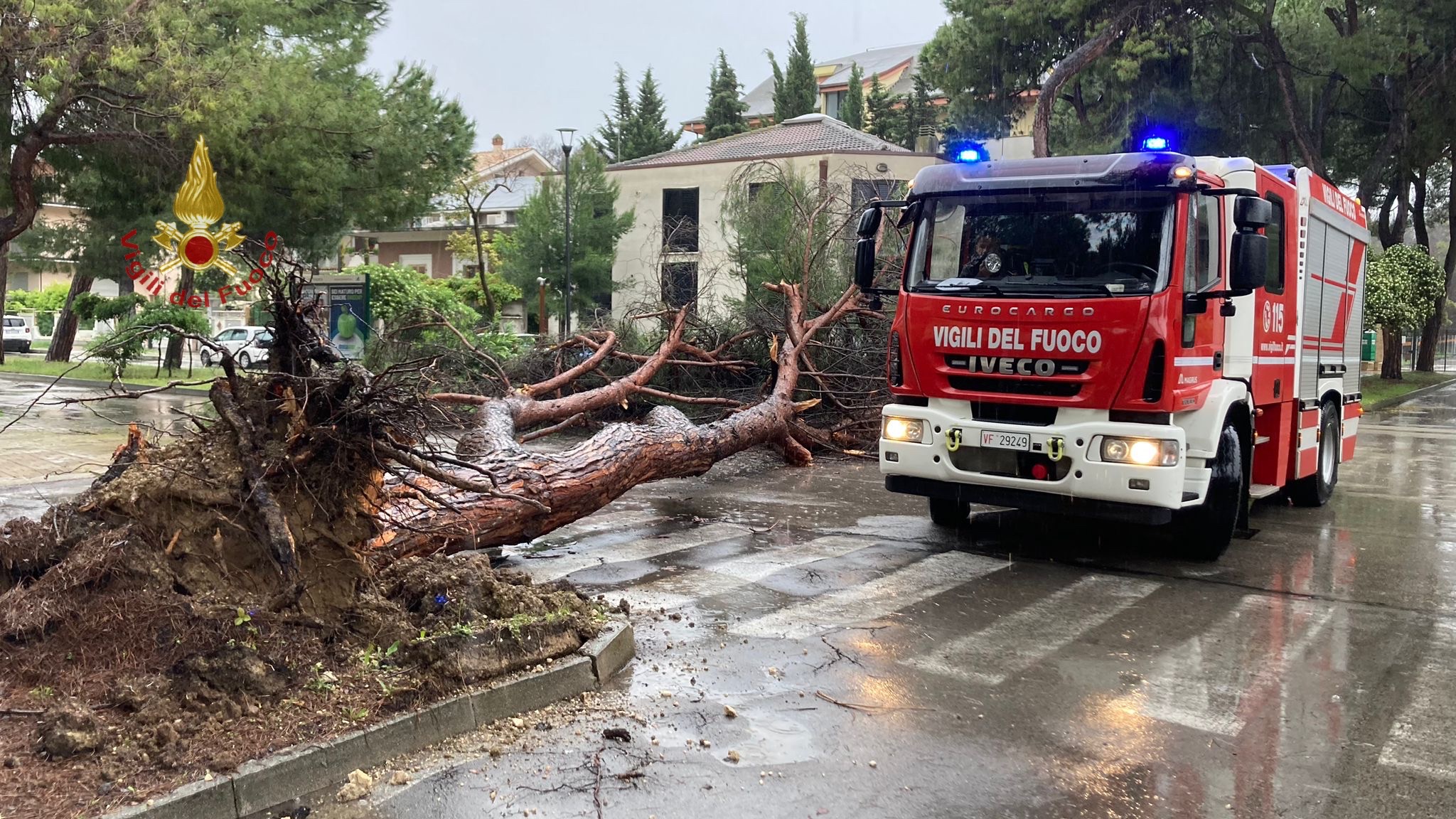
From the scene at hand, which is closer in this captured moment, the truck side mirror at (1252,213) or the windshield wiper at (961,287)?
the truck side mirror at (1252,213)

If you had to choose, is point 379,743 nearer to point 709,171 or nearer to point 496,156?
point 709,171

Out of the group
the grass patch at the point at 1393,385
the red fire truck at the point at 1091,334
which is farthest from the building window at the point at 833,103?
the red fire truck at the point at 1091,334

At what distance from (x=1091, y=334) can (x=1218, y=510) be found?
186 cm

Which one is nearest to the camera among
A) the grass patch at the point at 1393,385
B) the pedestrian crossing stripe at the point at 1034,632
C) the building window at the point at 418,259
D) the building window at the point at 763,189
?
the pedestrian crossing stripe at the point at 1034,632

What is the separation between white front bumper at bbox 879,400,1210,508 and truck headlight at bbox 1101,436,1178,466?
3 centimetres

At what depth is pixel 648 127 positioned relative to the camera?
62812 mm

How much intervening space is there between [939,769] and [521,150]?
67.7m

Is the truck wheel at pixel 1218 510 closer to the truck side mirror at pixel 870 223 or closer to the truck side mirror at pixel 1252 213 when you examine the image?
the truck side mirror at pixel 1252 213

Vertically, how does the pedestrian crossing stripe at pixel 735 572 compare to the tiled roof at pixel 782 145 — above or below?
below

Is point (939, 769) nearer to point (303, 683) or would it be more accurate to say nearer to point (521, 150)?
point (303, 683)

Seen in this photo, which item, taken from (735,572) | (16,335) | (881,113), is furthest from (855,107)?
(735,572)

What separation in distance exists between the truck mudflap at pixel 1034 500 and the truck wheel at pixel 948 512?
3.55 ft

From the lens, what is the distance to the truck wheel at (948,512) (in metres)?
9.23

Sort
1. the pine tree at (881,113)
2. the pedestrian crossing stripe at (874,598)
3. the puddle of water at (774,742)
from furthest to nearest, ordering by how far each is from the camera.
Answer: the pine tree at (881,113), the pedestrian crossing stripe at (874,598), the puddle of water at (774,742)
